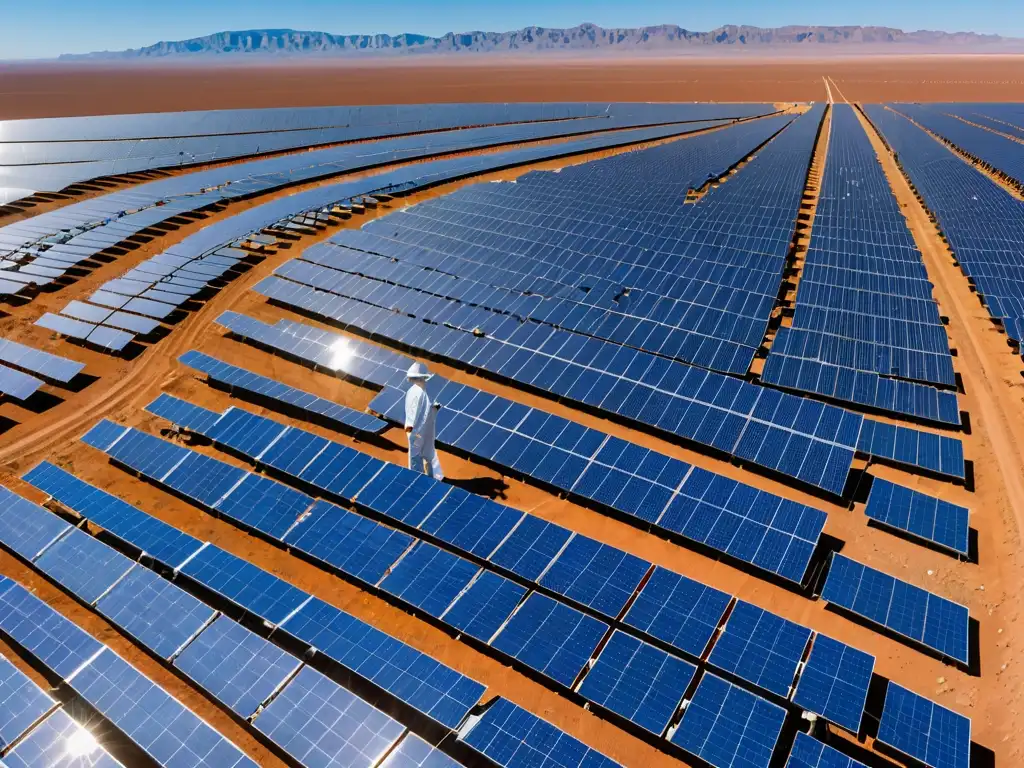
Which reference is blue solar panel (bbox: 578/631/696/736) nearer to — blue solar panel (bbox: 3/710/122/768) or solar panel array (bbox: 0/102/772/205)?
blue solar panel (bbox: 3/710/122/768)

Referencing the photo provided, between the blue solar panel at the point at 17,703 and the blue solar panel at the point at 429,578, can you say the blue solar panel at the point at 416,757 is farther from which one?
the blue solar panel at the point at 17,703

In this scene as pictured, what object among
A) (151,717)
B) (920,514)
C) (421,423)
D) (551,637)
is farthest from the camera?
(421,423)

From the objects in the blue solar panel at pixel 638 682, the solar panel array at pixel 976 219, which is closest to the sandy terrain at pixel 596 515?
the blue solar panel at pixel 638 682

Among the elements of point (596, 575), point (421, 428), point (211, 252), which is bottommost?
point (596, 575)

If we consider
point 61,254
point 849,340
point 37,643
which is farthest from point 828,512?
point 61,254

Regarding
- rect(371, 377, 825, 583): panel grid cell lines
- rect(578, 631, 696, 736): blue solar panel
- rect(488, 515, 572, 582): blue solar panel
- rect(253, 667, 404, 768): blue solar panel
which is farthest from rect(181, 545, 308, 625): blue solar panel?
rect(578, 631, 696, 736): blue solar panel

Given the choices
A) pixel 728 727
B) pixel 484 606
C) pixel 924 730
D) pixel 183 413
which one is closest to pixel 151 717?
pixel 484 606

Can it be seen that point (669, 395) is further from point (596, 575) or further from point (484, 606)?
point (484, 606)
